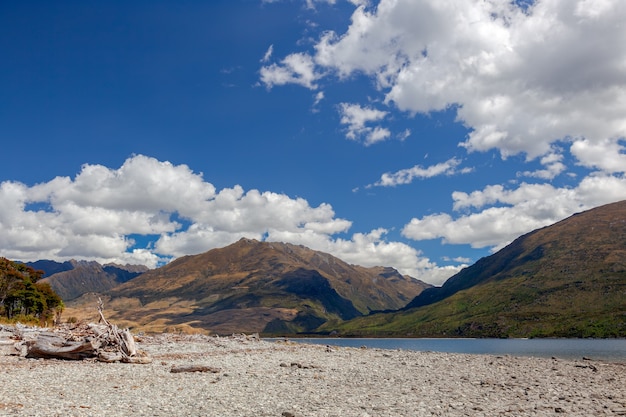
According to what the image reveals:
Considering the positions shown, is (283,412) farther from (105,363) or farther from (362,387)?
(105,363)

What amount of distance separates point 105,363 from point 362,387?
20798mm

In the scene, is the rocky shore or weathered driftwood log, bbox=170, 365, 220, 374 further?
weathered driftwood log, bbox=170, 365, 220, 374

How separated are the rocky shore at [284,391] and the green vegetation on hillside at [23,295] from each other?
76.2 metres

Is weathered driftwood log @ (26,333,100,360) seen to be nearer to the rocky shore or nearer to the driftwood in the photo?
the driftwood

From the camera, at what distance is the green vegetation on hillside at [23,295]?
102819 mm

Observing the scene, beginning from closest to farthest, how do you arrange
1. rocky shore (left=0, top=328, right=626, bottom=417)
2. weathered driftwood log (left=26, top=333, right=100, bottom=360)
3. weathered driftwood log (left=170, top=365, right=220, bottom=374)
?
rocky shore (left=0, top=328, right=626, bottom=417) < weathered driftwood log (left=170, top=365, right=220, bottom=374) < weathered driftwood log (left=26, top=333, right=100, bottom=360)

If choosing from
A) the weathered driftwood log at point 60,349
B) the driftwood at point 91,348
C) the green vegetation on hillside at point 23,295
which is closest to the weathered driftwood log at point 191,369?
the driftwood at point 91,348

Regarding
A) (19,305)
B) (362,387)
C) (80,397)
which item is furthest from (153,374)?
(19,305)

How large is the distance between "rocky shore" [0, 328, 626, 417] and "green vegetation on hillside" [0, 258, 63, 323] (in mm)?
76155

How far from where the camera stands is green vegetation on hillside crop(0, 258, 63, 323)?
10282 cm

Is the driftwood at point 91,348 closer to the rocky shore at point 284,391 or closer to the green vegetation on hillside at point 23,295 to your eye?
the rocky shore at point 284,391

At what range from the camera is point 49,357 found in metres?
39.1

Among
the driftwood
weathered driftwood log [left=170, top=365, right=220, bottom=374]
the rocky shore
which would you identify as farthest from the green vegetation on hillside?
weathered driftwood log [left=170, top=365, right=220, bottom=374]

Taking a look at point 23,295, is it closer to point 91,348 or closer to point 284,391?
point 91,348
